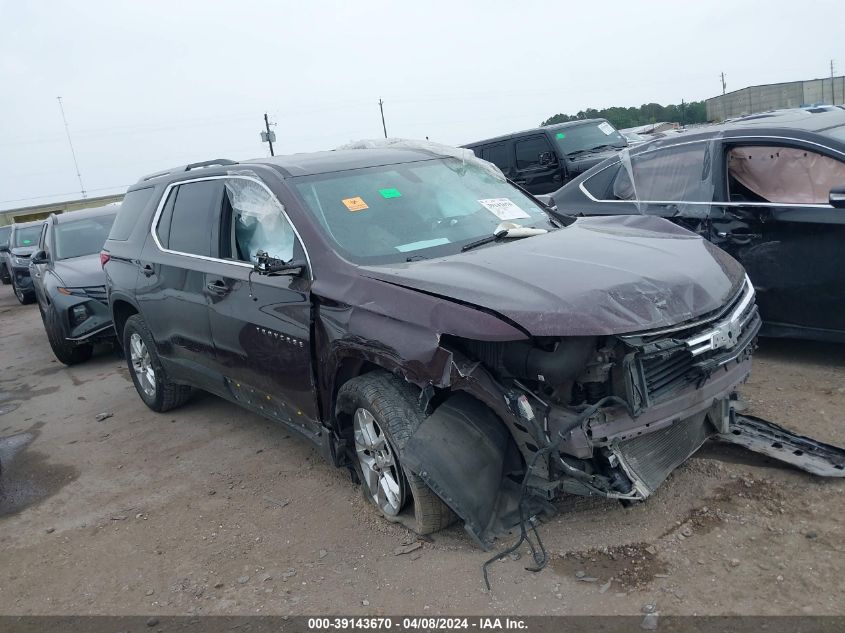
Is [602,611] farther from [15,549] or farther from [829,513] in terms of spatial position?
[15,549]

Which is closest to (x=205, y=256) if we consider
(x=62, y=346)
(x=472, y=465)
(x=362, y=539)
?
(x=362, y=539)

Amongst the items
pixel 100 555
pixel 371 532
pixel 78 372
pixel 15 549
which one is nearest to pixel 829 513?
pixel 371 532

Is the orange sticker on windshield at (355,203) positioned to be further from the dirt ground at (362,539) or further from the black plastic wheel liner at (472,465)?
the dirt ground at (362,539)

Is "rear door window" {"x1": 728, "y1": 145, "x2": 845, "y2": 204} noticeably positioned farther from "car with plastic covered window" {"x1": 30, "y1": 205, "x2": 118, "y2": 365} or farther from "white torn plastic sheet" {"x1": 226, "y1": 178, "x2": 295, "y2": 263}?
"car with plastic covered window" {"x1": 30, "y1": 205, "x2": 118, "y2": 365}

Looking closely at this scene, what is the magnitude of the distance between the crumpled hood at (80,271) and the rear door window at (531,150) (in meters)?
7.11

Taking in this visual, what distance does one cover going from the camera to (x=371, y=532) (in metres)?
3.82

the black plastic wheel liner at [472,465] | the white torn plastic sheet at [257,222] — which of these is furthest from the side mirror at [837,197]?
the white torn plastic sheet at [257,222]

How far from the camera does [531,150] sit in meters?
12.9

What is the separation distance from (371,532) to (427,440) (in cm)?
80

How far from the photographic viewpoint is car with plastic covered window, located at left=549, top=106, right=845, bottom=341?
16.0ft

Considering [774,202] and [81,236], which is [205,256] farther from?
[81,236]

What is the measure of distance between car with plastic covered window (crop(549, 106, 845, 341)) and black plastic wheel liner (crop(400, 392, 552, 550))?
2.73 m

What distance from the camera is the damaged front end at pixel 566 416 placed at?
3053mm

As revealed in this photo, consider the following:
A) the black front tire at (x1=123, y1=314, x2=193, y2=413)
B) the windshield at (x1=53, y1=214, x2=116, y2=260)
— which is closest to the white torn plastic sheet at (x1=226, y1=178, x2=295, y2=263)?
the black front tire at (x1=123, y1=314, x2=193, y2=413)
